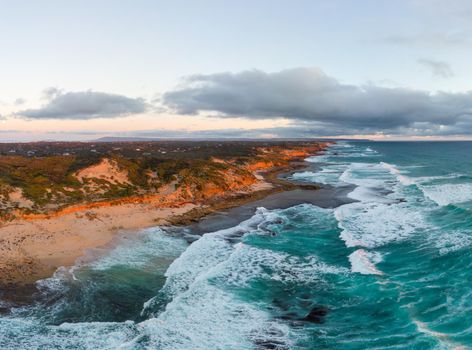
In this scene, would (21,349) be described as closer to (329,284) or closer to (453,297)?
(329,284)

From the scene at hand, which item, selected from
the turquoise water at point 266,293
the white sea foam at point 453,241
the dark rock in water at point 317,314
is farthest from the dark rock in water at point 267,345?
the white sea foam at point 453,241

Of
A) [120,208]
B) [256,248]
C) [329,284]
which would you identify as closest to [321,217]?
[256,248]

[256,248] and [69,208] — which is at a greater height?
[69,208]

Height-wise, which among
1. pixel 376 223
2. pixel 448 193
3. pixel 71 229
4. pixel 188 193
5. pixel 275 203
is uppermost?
pixel 188 193

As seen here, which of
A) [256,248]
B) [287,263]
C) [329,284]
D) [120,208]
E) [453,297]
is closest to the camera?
[453,297]

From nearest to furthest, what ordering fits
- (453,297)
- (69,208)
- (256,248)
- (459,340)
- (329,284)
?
(459,340) < (453,297) < (329,284) < (256,248) < (69,208)

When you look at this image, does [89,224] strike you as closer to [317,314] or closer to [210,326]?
[210,326]

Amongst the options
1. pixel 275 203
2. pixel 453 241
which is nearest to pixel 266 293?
pixel 453 241
